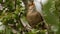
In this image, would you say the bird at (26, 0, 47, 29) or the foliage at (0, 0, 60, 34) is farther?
the bird at (26, 0, 47, 29)

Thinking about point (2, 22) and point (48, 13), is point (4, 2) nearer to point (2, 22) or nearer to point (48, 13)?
point (2, 22)

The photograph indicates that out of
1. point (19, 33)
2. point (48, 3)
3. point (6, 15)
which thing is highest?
point (48, 3)

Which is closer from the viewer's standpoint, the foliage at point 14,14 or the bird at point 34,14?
the foliage at point 14,14

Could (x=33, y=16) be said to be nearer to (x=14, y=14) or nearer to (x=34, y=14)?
(x=34, y=14)

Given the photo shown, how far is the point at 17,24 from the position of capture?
3.40ft

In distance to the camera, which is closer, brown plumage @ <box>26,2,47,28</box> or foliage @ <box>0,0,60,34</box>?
foliage @ <box>0,0,60,34</box>

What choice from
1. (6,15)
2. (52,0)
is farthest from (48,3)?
(6,15)

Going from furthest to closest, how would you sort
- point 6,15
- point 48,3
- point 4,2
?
point 4,2, point 6,15, point 48,3

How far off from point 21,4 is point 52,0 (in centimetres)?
45

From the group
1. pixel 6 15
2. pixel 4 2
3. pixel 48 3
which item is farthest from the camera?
pixel 4 2

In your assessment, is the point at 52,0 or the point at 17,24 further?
the point at 17,24

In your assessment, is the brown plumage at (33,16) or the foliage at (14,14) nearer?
the foliage at (14,14)

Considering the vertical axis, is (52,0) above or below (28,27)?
above

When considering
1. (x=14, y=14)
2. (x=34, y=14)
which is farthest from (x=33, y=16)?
(x=14, y=14)
